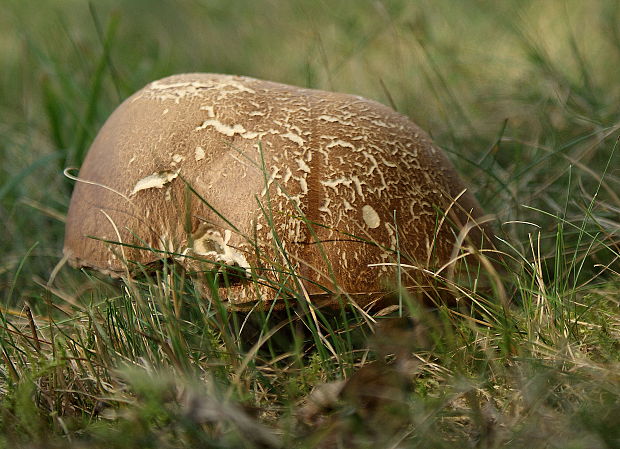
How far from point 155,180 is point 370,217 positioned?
1.99ft

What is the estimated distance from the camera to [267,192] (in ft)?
5.38

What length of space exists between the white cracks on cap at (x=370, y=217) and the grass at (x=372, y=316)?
238 millimetres

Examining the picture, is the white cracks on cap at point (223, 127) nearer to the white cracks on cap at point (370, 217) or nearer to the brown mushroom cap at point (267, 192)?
the brown mushroom cap at point (267, 192)

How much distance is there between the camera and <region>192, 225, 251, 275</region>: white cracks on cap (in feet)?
5.43

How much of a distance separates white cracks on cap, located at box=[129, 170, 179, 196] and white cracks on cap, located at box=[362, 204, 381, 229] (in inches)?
20.9

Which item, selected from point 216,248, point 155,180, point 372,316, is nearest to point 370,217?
point 372,316

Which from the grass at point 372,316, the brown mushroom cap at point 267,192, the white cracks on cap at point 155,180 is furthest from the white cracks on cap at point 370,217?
the white cracks on cap at point 155,180

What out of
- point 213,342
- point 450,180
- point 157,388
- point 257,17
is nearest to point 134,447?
point 157,388

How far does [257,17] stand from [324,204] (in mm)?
3608

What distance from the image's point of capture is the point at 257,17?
4.89 m

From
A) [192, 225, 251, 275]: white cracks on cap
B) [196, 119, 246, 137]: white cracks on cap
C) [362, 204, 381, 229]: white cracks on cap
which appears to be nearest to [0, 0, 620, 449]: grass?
[192, 225, 251, 275]: white cracks on cap

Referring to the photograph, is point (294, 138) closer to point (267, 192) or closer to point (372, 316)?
point (267, 192)

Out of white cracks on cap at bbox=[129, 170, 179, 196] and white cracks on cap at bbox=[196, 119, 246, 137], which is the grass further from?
white cracks on cap at bbox=[196, 119, 246, 137]

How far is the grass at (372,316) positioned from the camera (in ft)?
4.29
